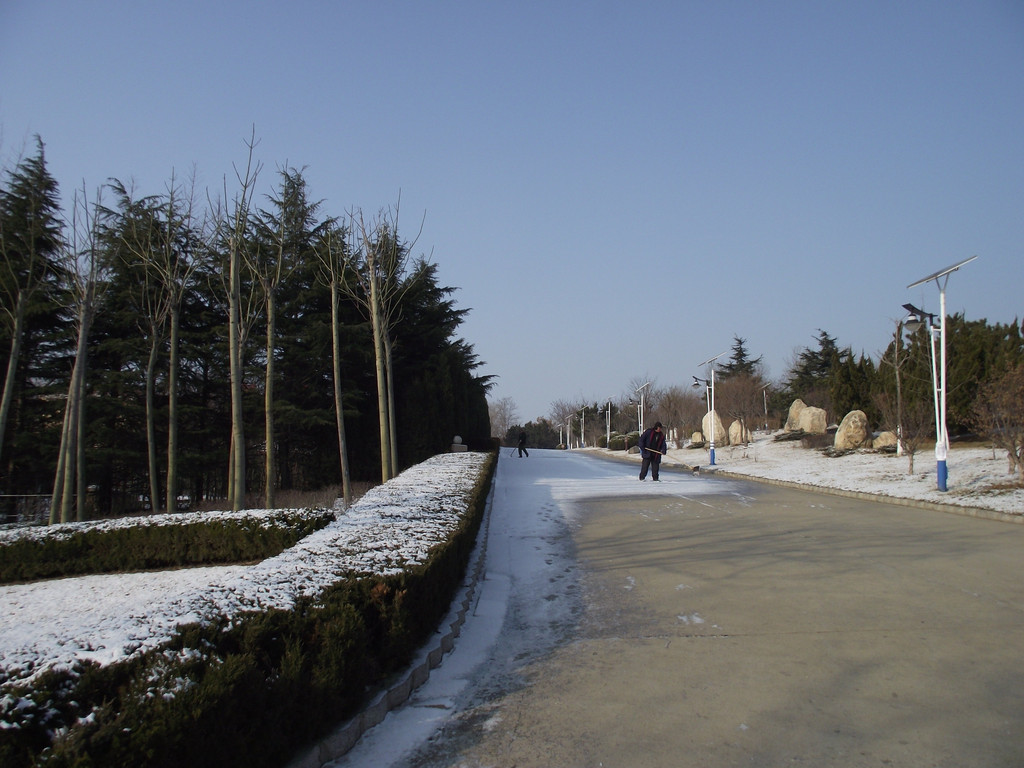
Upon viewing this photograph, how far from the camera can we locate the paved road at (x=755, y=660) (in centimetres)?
341

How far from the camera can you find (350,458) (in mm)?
26906

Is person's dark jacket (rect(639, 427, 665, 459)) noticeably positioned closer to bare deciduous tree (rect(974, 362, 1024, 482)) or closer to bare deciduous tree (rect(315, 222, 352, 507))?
bare deciduous tree (rect(974, 362, 1024, 482))

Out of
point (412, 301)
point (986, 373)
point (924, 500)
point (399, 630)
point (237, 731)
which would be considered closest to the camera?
point (237, 731)

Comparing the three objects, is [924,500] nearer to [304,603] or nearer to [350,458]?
[304,603]

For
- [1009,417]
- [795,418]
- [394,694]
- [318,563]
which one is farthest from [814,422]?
[394,694]

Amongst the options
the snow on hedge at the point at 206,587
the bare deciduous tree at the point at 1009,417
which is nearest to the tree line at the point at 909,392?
the bare deciduous tree at the point at 1009,417

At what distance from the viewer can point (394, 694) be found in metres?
4.07

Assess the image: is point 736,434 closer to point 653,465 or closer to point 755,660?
point 653,465

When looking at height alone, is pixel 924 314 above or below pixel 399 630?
above

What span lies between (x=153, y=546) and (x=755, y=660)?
9487 mm

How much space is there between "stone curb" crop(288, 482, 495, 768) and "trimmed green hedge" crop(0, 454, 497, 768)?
0.30 feet

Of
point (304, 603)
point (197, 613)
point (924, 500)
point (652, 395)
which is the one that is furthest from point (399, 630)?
point (652, 395)

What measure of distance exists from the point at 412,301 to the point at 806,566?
22.9 metres

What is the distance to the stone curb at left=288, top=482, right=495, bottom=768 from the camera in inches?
132
